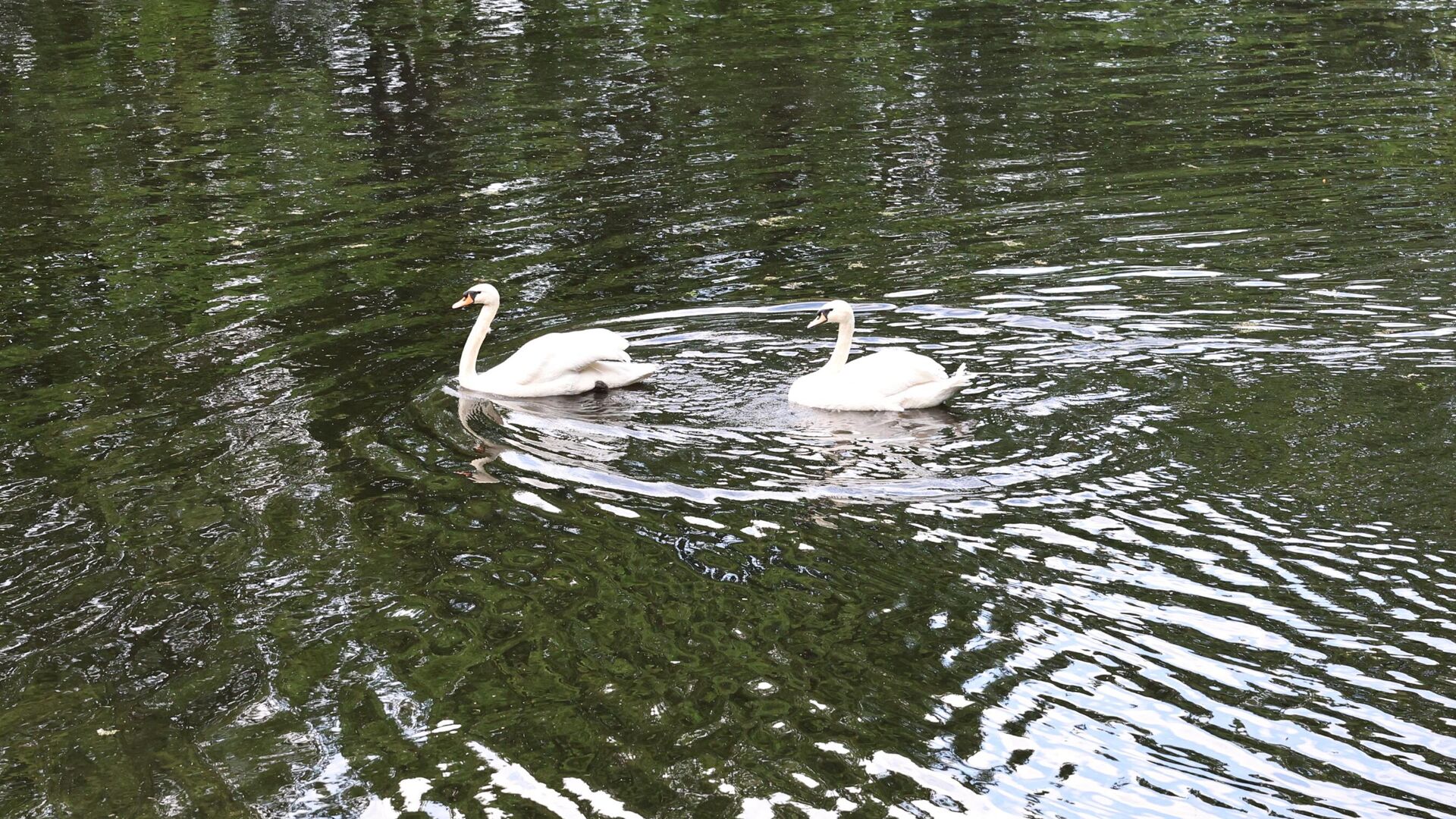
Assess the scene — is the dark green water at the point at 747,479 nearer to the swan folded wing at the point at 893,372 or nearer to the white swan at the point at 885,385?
the white swan at the point at 885,385

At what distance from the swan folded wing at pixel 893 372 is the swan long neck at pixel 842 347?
26 cm

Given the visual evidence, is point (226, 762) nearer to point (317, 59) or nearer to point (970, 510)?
point (970, 510)

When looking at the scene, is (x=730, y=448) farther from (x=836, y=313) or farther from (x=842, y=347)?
(x=836, y=313)

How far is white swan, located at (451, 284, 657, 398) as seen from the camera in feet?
36.8

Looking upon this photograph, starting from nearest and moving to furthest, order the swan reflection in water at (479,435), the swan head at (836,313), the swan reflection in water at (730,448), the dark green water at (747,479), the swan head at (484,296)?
the dark green water at (747,479)
the swan reflection in water at (730,448)
the swan reflection in water at (479,435)
the swan head at (836,313)
the swan head at (484,296)

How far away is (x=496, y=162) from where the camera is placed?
19.1 metres

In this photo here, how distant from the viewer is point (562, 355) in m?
11.3

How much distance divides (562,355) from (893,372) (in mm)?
2446

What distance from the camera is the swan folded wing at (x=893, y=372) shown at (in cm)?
1023

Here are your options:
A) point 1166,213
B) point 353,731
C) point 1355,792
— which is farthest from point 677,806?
point 1166,213

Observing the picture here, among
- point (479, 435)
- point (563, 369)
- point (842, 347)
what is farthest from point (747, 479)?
point (563, 369)

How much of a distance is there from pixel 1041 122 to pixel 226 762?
15.1 metres

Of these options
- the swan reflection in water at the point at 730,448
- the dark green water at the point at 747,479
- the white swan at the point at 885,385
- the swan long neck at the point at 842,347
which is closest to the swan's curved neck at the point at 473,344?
the dark green water at the point at 747,479

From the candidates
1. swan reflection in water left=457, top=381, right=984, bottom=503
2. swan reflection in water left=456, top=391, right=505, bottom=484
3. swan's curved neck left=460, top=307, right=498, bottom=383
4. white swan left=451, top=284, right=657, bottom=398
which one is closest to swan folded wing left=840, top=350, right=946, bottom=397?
swan reflection in water left=457, top=381, right=984, bottom=503
